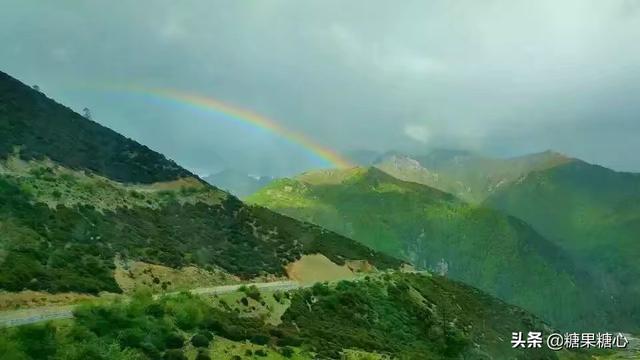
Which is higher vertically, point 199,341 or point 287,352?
point 287,352

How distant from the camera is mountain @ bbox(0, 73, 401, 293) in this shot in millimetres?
66938

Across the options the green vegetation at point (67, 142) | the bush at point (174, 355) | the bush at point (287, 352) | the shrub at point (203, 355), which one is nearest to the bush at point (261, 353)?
the bush at point (287, 352)

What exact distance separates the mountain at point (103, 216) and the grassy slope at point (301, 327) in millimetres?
15917

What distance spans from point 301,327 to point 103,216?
39.1 metres

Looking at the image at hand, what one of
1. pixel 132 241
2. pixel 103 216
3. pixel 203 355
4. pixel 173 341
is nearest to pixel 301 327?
pixel 203 355

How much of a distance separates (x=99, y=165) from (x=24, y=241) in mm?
52082

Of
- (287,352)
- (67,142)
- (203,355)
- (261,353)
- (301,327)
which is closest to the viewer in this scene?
(203,355)

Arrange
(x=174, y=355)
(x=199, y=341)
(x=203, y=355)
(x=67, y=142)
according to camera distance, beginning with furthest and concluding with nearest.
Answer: (x=67, y=142) → (x=199, y=341) → (x=203, y=355) → (x=174, y=355)

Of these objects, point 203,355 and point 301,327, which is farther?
→ point 301,327

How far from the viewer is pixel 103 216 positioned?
292 feet

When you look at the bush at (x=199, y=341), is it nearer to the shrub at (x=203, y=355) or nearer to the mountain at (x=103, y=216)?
the shrub at (x=203, y=355)

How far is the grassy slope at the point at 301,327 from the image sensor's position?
3906cm

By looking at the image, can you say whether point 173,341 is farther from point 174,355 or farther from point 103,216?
point 103,216

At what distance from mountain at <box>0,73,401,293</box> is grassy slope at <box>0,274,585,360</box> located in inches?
627
